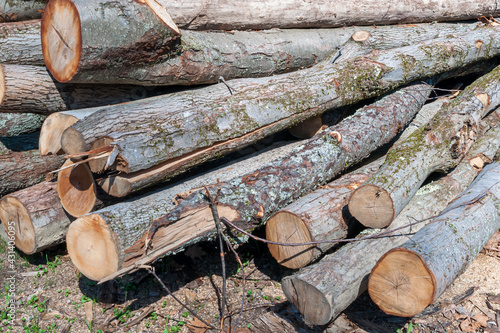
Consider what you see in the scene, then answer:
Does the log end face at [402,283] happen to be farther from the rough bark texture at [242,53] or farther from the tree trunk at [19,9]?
the tree trunk at [19,9]

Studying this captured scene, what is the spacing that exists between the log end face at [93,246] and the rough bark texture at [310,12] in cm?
271

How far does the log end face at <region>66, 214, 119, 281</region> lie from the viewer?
3273mm

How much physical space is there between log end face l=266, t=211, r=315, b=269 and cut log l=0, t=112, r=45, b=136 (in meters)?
3.01

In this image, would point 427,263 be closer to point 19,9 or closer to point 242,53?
point 242,53

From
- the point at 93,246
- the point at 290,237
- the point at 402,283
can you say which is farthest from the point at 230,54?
the point at 402,283

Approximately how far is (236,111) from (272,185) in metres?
0.84

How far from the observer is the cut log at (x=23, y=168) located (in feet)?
14.1

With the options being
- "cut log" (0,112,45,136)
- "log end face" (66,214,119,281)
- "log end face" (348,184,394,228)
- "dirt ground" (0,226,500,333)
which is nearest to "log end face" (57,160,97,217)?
"log end face" (66,214,119,281)

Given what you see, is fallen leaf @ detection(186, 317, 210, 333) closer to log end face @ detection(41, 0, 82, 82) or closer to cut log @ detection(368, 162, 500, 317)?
cut log @ detection(368, 162, 500, 317)

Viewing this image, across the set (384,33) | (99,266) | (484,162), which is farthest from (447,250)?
(384,33)

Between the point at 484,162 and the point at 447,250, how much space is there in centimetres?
222

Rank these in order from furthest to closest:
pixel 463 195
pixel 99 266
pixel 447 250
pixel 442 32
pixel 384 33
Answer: pixel 442 32 → pixel 384 33 → pixel 463 195 → pixel 99 266 → pixel 447 250

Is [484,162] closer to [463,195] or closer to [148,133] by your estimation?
[463,195]

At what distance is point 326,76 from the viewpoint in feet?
15.6
